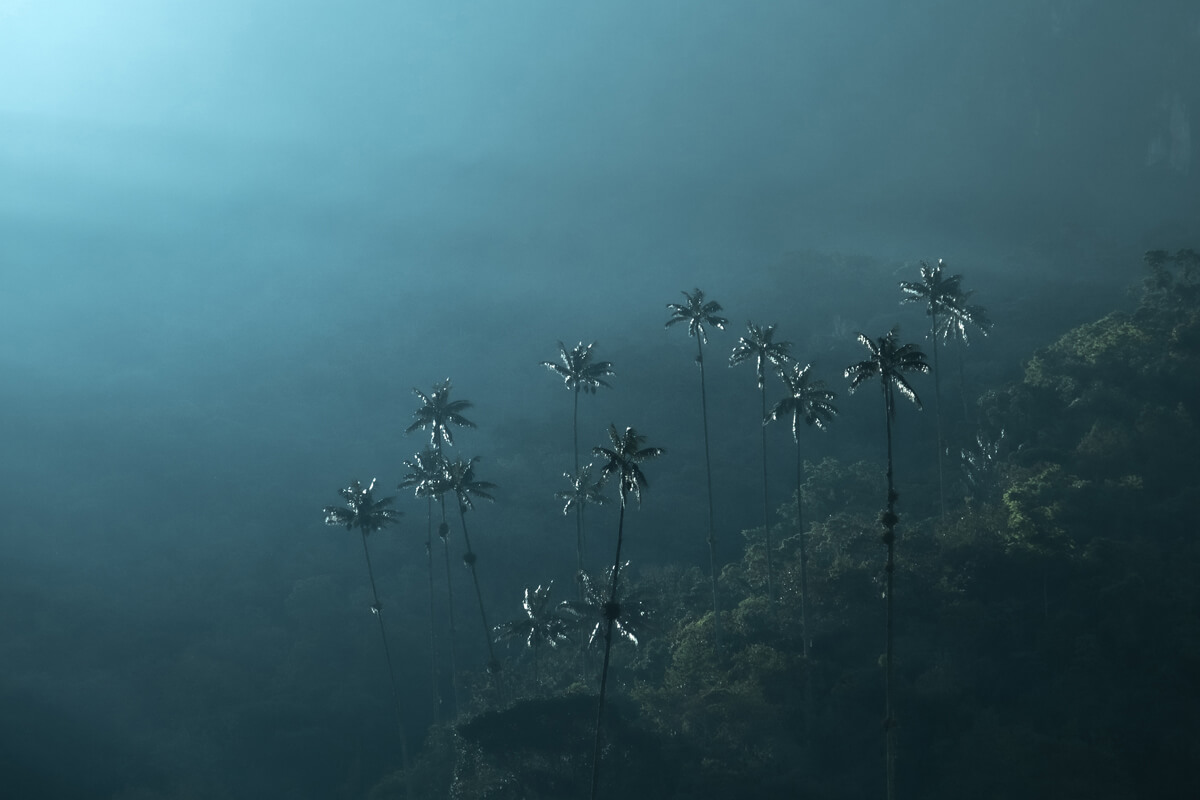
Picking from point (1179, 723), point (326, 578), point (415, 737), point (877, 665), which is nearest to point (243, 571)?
point (326, 578)

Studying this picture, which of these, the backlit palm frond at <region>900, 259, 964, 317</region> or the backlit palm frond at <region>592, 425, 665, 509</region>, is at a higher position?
the backlit palm frond at <region>900, 259, 964, 317</region>

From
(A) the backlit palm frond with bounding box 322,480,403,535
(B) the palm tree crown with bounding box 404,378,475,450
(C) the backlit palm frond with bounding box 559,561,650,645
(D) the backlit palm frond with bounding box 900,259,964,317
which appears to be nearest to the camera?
(C) the backlit palm frond with bounding box 559,561,650,645

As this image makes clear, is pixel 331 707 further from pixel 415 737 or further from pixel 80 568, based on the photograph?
pixel 80 568

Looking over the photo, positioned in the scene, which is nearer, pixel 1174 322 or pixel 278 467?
pixel 1174 322

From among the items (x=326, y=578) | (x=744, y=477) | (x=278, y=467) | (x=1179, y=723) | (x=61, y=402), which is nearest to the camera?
(x=1179, y=723)

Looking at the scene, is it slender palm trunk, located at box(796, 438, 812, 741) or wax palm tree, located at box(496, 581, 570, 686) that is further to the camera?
wax palm tree, located at box(496, 581, 570, 686)

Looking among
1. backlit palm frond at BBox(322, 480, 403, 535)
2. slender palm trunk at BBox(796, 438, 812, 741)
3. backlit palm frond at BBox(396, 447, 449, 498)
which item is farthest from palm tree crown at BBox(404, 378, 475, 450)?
slender palm trunk at BBox(796, 438, 812, 741)

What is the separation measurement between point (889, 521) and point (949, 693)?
19269 millimetres

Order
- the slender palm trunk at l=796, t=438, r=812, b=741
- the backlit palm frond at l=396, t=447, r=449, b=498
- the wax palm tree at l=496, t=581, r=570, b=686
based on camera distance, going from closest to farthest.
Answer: the slender palm trunk at l=796, t=438, r=812, b=741 < the wax palm tree at l=496, t=581, r=570, b=686 < the backlit palm frond at l=396, t=447, r=449, b=498

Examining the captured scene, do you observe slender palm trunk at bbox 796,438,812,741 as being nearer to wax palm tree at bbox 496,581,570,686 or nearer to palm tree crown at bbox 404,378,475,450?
wax palm tree at bbox 496,581,570,686

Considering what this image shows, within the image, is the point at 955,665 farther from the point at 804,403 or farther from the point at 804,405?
the point at 804,403

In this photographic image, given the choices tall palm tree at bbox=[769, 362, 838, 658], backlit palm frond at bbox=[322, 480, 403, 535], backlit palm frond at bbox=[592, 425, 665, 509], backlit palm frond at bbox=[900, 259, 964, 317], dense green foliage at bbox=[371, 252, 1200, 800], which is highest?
backlit palm frond at bbox=[900, 259, 964, 317]

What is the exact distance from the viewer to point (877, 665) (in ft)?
253

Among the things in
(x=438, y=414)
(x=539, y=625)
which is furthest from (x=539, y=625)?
(x=438, y=414)
